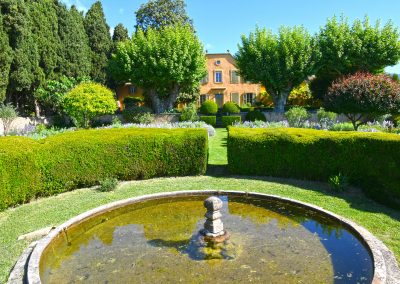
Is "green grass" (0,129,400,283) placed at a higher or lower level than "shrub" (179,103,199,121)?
lower

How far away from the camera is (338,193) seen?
1018cm

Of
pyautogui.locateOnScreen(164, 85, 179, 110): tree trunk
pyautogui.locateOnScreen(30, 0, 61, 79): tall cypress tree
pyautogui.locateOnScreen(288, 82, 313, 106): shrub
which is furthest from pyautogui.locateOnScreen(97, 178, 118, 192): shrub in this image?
pyautogui.locateOnScreen(288, 82, 313, 106): shrub

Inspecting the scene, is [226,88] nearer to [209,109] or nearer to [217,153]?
[209,109]

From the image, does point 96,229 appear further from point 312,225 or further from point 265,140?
point 265,140

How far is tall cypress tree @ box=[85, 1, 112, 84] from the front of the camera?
4000 cm

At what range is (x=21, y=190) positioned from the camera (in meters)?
9.66

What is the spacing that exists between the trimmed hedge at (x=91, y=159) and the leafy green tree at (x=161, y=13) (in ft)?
126

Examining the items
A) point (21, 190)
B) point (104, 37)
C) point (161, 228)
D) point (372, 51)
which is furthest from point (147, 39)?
point (161, 228)

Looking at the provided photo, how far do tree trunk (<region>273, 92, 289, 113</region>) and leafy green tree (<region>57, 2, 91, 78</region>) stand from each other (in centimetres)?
2022

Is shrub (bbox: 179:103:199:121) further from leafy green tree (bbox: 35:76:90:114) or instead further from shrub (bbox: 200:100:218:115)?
leafy green tree (bbox: 35:76:90:114)

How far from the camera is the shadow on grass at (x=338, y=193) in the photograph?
28.6ft

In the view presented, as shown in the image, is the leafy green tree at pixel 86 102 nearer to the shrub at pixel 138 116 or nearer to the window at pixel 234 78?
the shrub at pixel 138 116

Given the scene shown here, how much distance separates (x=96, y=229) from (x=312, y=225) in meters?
5.00

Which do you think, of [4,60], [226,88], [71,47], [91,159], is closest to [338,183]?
[91,159]
